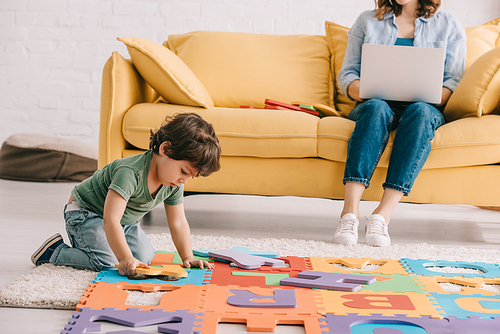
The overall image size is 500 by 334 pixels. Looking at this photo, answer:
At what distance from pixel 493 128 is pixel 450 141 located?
15cm

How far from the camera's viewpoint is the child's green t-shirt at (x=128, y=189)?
3.52ft

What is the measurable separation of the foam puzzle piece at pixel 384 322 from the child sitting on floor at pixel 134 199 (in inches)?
15.8

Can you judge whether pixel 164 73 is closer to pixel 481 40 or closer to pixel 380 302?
pixel 380 302

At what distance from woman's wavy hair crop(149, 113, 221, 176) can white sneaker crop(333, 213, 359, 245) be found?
0.60m

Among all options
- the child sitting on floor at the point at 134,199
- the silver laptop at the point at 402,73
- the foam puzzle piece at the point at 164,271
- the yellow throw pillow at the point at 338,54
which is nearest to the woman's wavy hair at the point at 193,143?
the child sitting on floor at the point at 134,199

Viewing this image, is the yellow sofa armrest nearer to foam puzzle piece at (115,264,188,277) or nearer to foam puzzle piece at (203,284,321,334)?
foam puzzle piece at (115,264,188,277)

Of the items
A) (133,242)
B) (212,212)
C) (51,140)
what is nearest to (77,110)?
(51,140)

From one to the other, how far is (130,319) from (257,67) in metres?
1.55

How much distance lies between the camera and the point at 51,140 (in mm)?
2922

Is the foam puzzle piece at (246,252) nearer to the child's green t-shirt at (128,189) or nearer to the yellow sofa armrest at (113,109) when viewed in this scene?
the child's green t-shirt at (128,189)

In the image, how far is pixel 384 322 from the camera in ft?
2.73

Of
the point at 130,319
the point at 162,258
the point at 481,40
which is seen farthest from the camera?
the point at 481,40

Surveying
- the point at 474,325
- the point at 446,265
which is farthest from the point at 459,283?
the point at 474,325

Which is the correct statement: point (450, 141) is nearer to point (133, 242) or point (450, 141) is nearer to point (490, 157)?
point (490, 157)
